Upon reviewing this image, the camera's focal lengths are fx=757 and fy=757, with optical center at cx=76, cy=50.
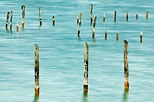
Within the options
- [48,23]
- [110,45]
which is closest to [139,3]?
[48,23]

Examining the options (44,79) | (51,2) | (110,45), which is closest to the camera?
(44,79)

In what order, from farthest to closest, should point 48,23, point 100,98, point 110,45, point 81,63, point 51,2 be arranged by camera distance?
point 51,2 < point 48,23 < point 110,45 < point 81,63 < point 100,98

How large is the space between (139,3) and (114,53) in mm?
47074

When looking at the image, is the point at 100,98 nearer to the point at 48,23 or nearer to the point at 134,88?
the point at 134,88

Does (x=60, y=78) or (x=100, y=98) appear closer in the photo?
(x=100, y=98)

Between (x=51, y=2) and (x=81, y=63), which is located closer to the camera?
(x=81, y=63)

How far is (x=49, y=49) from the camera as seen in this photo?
7644cm

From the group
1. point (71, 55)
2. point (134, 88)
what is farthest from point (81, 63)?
point (134, 88)

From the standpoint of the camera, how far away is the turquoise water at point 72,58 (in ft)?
189

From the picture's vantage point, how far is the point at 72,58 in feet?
234

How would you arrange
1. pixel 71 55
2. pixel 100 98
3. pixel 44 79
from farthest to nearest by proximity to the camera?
pixel 71 55 < pixel 44 79 < pixel 100 98

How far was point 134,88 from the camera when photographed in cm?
5894

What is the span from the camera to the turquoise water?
57459mm

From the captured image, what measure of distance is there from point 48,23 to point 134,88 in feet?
127
